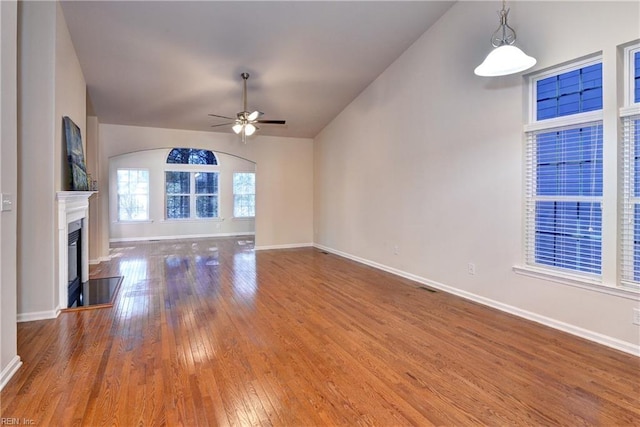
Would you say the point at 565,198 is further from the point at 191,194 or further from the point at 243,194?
the point at 191,194

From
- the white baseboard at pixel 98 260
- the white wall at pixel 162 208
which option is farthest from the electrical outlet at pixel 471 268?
the white wall at pixel 162 208

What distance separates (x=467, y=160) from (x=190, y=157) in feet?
28.2

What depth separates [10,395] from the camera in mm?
2146

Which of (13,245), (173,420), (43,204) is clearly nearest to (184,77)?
(43,204)

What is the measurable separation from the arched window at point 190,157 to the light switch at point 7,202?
26.3 feet

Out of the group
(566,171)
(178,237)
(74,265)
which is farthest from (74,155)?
(178,237)

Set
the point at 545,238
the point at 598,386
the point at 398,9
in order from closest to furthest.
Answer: the point at 598,386, the point at 545,238, the point at 398,9

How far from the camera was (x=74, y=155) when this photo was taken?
4.33 m

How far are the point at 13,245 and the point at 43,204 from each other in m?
1.31

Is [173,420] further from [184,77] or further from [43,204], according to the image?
[184,77]

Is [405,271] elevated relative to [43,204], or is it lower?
lower

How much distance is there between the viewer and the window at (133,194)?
980cm

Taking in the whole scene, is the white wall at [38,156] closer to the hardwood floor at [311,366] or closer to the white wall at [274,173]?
the hardwood floor at [311,366]

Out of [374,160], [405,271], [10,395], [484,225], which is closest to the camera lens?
[10,395]
